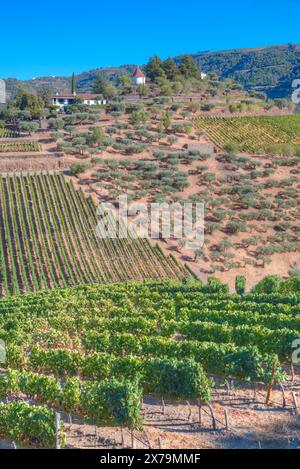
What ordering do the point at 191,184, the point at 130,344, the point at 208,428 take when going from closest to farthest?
the point at 208,428
the point at 130,344
the point at 191,184

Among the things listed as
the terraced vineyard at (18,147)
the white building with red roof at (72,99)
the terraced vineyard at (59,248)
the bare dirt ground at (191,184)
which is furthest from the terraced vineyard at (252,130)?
the terraced vineyard at (59,248)

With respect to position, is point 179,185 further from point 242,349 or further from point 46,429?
point 46,429

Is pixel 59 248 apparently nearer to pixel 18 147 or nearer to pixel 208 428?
pixel 18 147

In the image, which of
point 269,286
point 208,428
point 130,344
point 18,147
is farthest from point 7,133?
point 208,428

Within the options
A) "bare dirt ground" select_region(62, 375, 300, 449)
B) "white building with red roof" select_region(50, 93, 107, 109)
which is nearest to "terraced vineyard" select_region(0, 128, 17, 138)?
"white building with red roof" select_region(50, 93, 107, 109)

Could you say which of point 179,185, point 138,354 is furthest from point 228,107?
point 138,354
